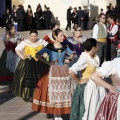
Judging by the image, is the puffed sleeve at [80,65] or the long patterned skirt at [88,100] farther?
the long patterned skirt at [88,100]

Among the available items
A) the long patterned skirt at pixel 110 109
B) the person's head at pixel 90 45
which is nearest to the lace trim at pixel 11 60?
the person's head at pixel 90 45

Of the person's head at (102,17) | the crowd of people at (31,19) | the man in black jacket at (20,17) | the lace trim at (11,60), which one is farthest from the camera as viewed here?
the crowd of people at (31,19)

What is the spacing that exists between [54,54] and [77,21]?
17454 mm

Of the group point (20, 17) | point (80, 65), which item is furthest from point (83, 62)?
point (20, 17)

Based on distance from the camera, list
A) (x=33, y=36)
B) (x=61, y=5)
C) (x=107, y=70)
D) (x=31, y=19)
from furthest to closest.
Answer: (x=61, y=5) → (x=31, y=19) → (x=33, y=36) → (x=107, y=70)

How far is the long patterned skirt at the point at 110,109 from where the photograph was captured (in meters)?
4.05

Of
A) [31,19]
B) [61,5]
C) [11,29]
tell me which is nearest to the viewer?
[11,29]

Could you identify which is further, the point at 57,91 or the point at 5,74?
the point at 5,74

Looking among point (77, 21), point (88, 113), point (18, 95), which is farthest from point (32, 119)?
point (77, 21)

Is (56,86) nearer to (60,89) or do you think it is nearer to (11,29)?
(60,89)

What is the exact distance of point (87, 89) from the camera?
17.1ft

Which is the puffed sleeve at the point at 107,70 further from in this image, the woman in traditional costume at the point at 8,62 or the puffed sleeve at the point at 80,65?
the woman in traditional costume at the point at 8,62

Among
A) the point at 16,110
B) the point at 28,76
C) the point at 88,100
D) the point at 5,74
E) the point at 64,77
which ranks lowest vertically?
the point at 16,110

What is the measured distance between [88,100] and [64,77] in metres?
0.98
